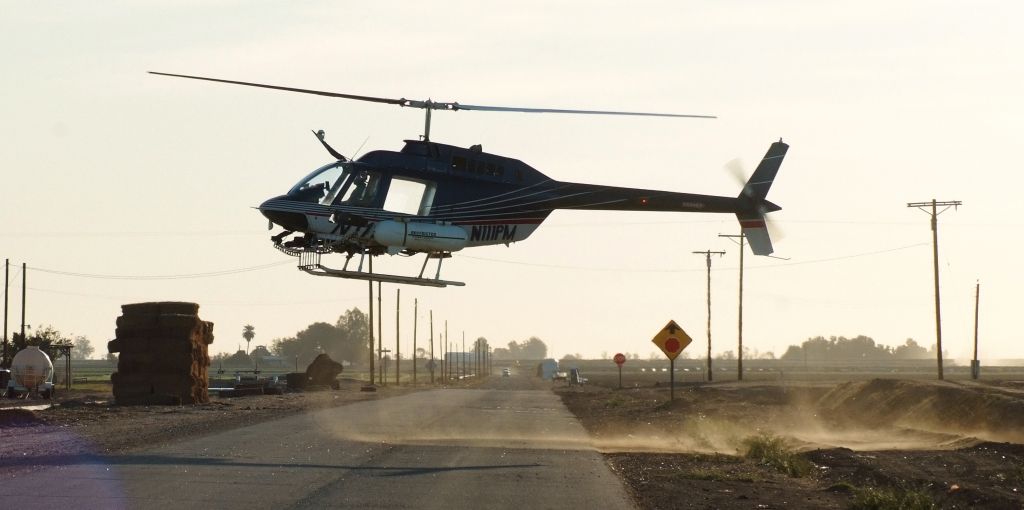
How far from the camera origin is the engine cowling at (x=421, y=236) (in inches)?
1106

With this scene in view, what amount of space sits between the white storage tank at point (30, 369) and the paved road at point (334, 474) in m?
29.9

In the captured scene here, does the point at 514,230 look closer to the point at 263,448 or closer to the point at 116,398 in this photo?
the point at 263,448

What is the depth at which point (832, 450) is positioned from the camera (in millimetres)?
Result: 24125

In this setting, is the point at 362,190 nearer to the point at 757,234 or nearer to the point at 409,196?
the point at 409,196

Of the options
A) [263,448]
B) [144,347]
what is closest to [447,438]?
[263,448]

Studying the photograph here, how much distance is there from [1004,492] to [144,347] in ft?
95.1

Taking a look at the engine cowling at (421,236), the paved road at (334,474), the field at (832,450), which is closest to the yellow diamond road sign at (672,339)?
the field at (832,450)

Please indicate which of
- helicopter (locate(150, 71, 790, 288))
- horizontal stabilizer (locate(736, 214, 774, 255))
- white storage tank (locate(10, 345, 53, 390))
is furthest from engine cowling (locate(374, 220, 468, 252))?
white storage tank (locate(10, 345, 53, 390))

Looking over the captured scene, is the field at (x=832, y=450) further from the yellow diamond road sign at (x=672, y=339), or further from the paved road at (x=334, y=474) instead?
the yellow diamond road sign at (x=672, y=339)

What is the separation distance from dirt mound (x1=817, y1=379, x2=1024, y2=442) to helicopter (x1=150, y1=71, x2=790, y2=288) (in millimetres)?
11401

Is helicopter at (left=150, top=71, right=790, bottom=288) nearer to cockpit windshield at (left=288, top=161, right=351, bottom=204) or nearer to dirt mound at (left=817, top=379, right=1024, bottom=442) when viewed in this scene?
cockpit windshield at (left=288, top=161, right=351, bottom=204)

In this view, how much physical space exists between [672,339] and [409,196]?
388 inches

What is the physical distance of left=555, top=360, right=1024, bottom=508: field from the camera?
57.1 feet

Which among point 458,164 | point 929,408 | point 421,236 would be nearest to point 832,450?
point 421,236
